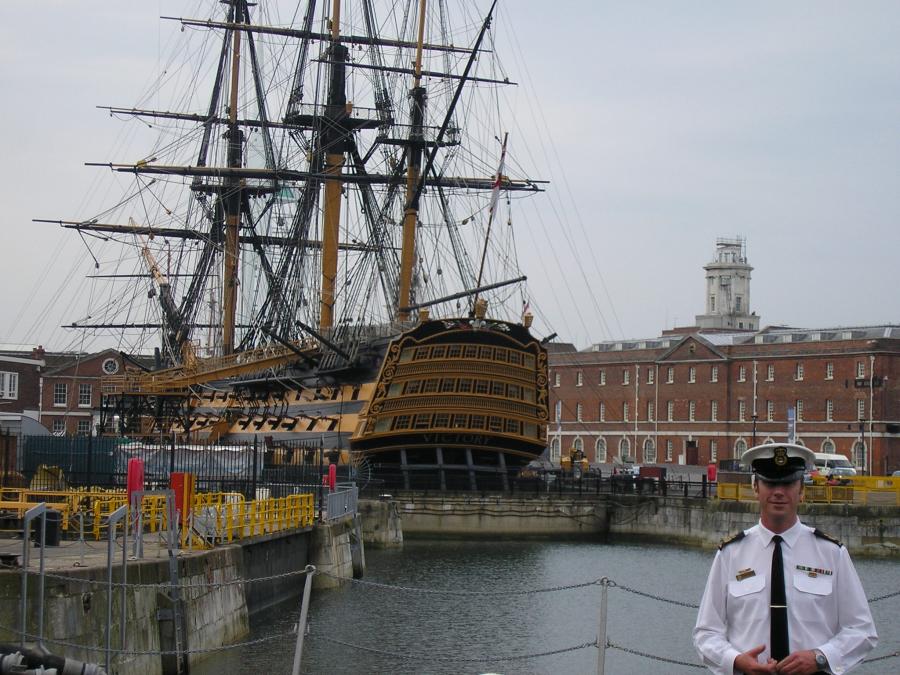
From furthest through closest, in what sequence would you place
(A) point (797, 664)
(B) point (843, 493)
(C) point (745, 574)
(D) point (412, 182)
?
(D) point (412, 182) < (B) point (843, 493) < (C) point (745, 574) < (A) point (797, 664)

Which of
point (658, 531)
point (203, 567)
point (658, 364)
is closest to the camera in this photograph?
point (203, 567)

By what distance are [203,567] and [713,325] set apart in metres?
134

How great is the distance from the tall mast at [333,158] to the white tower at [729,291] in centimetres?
9141

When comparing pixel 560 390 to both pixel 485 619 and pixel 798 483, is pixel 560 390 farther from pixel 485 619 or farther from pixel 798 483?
pixel 798 483

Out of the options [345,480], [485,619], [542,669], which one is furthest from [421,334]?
[542,669]

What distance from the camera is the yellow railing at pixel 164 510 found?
22.0 m

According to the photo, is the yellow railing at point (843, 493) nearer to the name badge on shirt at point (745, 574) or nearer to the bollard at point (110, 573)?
the bollard at point (110, 573)

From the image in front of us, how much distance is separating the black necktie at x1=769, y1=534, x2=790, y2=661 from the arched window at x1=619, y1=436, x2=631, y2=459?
96029 millimetres

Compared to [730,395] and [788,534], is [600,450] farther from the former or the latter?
[788,534]

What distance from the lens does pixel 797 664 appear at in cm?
624

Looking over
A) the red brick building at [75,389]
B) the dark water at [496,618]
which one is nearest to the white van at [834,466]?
the dark water at [496,618]

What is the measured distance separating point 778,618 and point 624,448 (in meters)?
96.7

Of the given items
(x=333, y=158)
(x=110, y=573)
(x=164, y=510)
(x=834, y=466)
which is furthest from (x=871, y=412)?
(x=110, y=573)

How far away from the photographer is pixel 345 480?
51.1m
